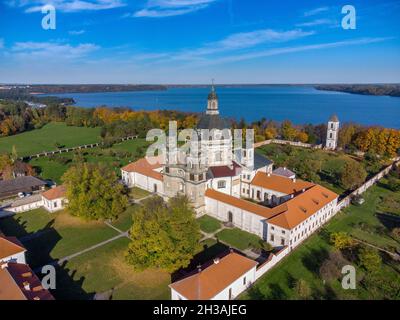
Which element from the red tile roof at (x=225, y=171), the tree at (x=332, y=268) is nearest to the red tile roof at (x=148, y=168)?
the red tile roof at (x=225, y=171)

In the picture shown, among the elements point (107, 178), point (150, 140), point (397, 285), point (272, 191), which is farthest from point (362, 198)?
point (150, 140)

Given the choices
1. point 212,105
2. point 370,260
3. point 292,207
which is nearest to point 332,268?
point 370,260

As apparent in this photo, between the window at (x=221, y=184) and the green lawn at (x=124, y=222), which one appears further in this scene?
the window at (x=221, y=184)

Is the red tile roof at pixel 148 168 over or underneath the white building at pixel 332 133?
underneath

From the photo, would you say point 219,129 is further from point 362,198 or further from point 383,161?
point 383,161

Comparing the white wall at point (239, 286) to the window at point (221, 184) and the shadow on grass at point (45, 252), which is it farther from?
the window at point (221, 184)

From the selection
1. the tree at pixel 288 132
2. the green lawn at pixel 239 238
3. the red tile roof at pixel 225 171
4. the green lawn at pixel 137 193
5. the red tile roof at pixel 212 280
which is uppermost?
the tree at pixel 288 132
